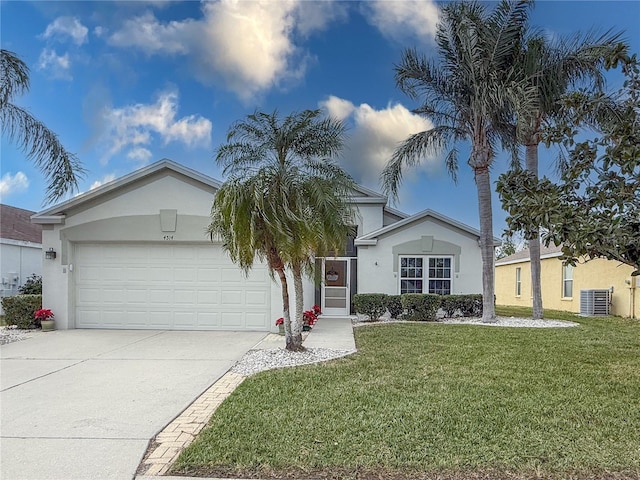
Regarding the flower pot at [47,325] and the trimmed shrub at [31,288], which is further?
the trimmed shrub at [31,288]

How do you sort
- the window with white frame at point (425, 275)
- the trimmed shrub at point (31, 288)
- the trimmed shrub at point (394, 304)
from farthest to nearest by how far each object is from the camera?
the trimmed shrub at point (31, 288) < the window with white frame at point (425, 275) < the trimmed shrub at point (394, 304)

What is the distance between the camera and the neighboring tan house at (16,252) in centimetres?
1747

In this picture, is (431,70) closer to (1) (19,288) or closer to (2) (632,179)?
(2) (632,179)

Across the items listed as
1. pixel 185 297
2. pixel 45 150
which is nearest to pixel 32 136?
pixel 45 150

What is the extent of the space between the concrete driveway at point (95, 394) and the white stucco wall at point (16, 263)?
8.79 meters

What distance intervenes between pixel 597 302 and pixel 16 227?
25.1 metres

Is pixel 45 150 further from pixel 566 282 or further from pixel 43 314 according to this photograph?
pixel 566 282

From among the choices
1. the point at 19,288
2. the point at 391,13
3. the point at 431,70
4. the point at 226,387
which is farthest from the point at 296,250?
the point at 19,288

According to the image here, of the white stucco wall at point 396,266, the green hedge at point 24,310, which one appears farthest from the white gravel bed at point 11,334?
the white stucco wall at point 396,266

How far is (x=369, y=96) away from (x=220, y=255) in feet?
25.9

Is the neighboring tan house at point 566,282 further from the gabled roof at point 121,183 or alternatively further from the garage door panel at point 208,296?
the gabled roof at point 121,183

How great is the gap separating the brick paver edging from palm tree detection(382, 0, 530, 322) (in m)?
9.74

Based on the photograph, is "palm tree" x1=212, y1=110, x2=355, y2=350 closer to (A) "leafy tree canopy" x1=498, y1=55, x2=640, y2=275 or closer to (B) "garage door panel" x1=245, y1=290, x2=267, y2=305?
(B) "garage door panel" x1=245, y1=290, x2=267, y2=305

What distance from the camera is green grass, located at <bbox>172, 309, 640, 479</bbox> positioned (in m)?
3.74
